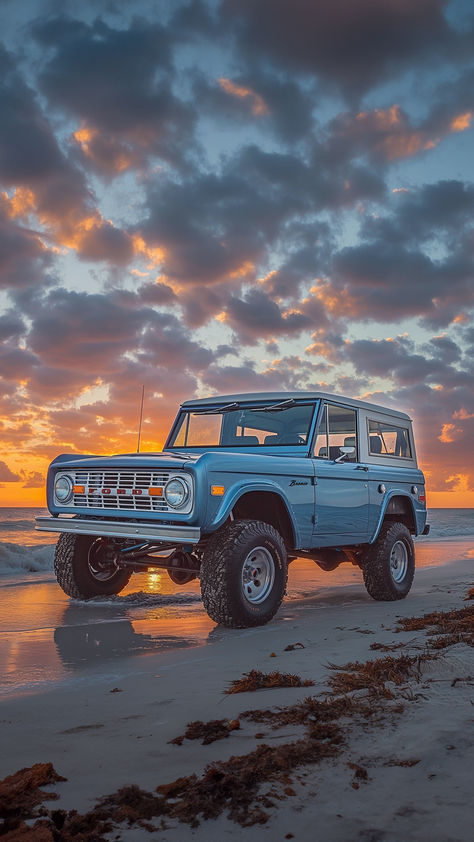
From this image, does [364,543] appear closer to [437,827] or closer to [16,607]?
[16,607]

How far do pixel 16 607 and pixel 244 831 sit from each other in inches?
237

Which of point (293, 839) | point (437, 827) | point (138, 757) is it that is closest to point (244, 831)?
point (293, 839)

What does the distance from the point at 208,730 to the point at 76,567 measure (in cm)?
457

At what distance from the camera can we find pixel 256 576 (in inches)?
241

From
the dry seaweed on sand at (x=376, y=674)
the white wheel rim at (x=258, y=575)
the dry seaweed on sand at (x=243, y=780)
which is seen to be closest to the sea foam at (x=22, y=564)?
the white wheel rim at (x=258, y=575)

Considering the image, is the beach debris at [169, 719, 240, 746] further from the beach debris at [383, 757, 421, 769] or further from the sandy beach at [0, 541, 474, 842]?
the beach debris at [383, 757, 421, 769]

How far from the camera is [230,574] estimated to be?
18.7 feet

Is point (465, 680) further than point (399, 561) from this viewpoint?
No

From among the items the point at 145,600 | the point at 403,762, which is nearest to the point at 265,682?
the point at 403,762

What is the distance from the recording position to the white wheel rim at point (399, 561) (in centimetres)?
841

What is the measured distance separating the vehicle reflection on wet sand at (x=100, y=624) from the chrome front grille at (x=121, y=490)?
3.49 ft

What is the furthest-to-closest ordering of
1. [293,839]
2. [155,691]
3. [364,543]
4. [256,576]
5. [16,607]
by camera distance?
[364,543] → [16,607] → [256,576] → [155,691] → [293,839]

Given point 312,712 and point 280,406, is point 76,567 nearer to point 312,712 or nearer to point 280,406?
point 280,406

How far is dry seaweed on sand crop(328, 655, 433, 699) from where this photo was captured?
339 centimetres
